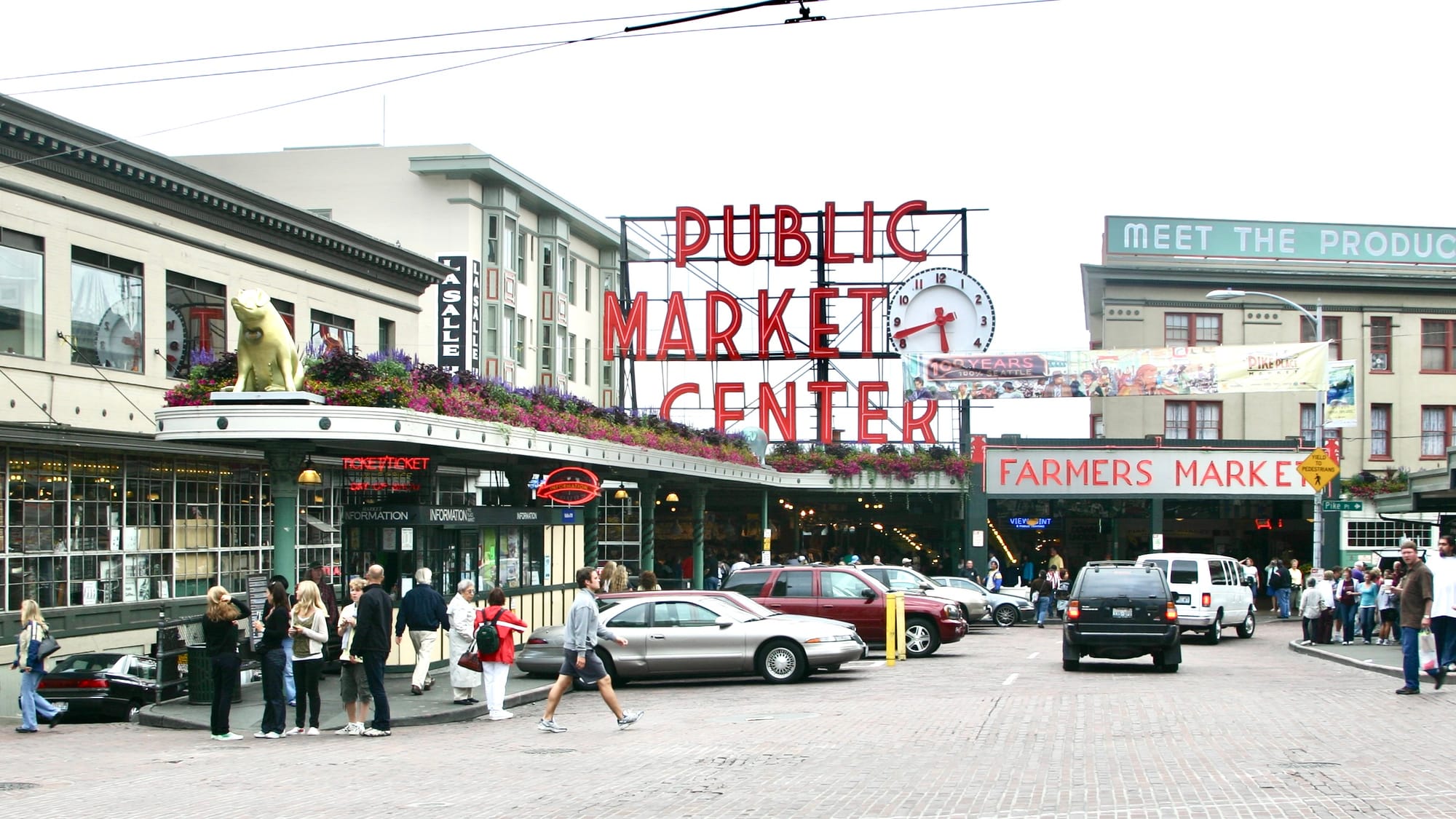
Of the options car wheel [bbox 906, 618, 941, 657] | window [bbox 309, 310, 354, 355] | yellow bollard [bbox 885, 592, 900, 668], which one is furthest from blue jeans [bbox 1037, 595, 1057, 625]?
window [bbox 309, 310, 354, 355]

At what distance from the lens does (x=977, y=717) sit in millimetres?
16219

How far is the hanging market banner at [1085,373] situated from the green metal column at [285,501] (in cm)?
2978

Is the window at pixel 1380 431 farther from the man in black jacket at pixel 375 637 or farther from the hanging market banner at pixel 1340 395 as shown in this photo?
the man in black jacket at pixel 375 637

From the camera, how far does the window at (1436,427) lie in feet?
172

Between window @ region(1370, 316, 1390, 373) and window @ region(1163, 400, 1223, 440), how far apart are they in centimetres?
585

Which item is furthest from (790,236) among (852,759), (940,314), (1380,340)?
(852,759)

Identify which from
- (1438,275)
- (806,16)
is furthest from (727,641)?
(1438,275)

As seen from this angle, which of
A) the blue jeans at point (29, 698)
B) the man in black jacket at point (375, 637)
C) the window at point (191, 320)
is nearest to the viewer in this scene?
the man in black jacket at point (375, 637)

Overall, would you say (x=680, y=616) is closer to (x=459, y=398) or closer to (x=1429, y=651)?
(x=459, y=398)

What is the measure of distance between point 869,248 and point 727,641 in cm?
3032

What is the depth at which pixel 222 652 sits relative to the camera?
16.4 metres

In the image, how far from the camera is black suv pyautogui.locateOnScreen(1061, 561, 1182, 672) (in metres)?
22.6

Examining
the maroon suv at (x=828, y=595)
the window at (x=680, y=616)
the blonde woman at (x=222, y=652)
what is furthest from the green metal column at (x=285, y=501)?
the maroon suv at (x=828, y=595)

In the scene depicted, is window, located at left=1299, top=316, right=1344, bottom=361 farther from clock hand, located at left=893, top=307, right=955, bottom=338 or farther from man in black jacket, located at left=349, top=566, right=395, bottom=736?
man in black jacket, located at left=349, top=566, right=395, bottom=736
